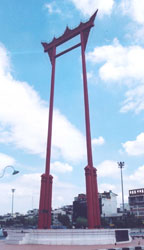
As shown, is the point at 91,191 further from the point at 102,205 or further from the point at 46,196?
the point at 102,205

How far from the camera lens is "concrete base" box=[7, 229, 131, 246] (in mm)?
15477

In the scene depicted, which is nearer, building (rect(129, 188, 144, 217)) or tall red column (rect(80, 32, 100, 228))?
tall red column (rect(80, 32, 100, 228))

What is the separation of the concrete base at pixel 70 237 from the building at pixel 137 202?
38717 millimetres

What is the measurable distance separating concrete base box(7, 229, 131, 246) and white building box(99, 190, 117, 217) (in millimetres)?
45591

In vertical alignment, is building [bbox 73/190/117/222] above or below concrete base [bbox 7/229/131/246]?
above

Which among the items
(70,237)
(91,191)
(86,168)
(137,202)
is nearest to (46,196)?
(91,191)

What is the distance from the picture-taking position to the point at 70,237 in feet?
51.4

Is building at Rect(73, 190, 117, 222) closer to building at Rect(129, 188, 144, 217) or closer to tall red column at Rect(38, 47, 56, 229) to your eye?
building at Rect(129, 188, 144, 217)

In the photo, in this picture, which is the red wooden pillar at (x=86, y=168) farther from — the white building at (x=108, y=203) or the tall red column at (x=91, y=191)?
the white building at (x=108, y=203)

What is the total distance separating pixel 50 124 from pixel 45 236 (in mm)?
8836

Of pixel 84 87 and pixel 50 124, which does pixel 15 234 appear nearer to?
pixel 50 124

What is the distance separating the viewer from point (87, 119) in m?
19.9

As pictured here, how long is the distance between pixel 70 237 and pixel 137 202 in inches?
1633

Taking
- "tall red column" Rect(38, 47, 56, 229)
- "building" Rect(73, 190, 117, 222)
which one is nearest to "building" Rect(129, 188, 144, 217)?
"building" Rect(73, 190, 117, 222)
